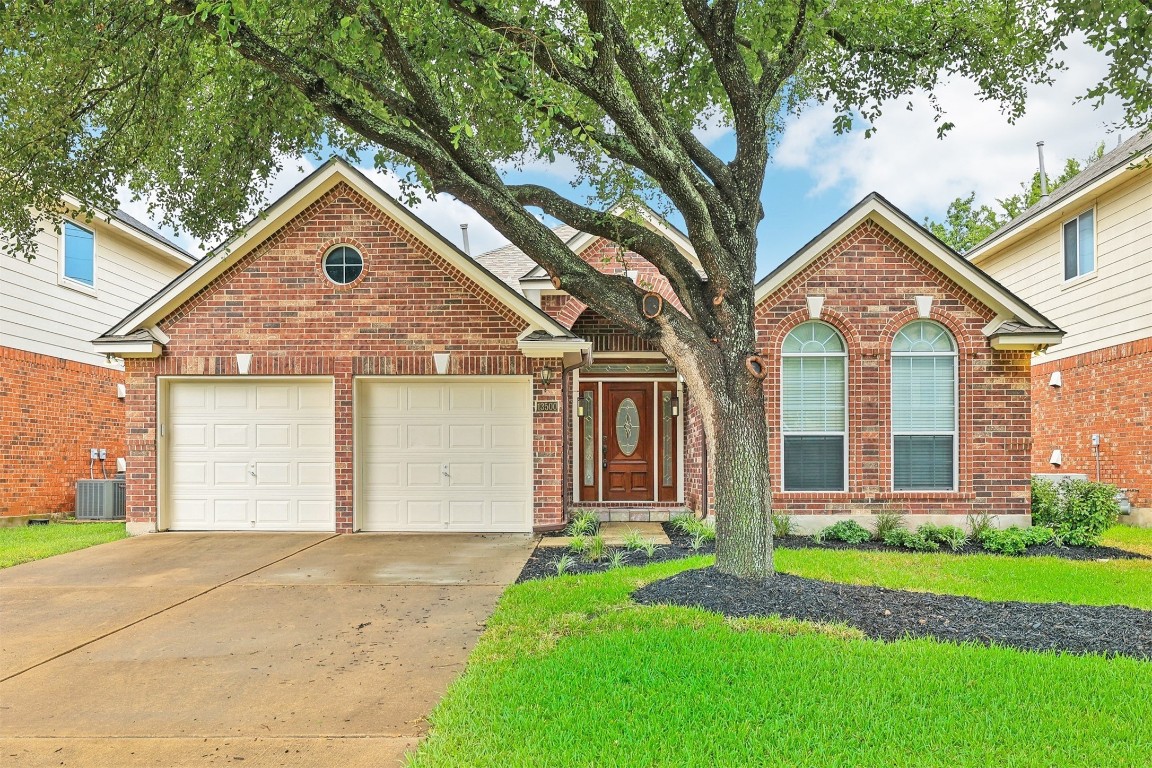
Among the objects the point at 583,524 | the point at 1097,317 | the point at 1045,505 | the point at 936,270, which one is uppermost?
the point at 936,270

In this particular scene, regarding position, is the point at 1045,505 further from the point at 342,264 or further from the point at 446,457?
the point at 342,264

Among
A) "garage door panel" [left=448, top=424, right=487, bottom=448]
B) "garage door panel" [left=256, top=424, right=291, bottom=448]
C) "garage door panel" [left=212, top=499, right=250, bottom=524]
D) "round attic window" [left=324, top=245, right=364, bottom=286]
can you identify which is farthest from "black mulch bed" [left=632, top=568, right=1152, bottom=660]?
"garage door panel" [left=212, top=499, right=250, bottom=524]

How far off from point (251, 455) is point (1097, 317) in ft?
51.0

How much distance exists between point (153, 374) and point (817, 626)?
33.3 ft

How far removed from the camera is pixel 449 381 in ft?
35.7

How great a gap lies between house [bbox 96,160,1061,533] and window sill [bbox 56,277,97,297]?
12.8 ft

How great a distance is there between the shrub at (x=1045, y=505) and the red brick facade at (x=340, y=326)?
7.38m

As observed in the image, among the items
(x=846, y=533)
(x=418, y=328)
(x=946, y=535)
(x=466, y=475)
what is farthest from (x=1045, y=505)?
(x=418, y=328)

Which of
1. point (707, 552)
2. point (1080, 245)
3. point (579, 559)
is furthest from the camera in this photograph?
point (1080, 245)

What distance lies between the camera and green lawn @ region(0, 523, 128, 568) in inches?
357

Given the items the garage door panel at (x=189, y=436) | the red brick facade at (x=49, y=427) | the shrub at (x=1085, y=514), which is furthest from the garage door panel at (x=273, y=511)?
the shrub at (x=1085, y=514)

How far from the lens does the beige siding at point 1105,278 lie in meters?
12.1

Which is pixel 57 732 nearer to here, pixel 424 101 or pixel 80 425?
pixel 424 101

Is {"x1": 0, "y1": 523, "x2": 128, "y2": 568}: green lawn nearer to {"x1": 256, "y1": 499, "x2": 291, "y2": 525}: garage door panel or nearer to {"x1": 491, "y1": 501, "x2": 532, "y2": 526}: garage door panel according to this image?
{"x1": 256, "y1": 499, "x2": 291, "y2": 525}: garage door panel
